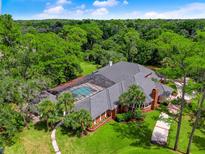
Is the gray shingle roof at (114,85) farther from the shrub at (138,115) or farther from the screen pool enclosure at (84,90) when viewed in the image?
the shrub at (138,115)

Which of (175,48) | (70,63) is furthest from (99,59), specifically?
(175,48)

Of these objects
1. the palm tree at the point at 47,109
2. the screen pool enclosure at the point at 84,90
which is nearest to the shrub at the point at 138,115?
the screen pool enclosure at the point at 84,90

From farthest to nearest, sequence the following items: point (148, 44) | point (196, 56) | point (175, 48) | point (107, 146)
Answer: point (148, 44) → point (107, 146) → point (175, 48) → point (196, 56)

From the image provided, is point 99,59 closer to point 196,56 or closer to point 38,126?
point 38,126

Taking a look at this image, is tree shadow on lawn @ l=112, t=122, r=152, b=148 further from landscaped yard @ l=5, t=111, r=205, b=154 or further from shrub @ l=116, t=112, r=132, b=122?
shrub @ l=116, t=112, r=132, b=122

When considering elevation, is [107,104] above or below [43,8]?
below

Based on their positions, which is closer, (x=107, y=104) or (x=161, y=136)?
(x=161, y=136)

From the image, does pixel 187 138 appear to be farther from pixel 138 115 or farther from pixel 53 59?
pixel 53 59
